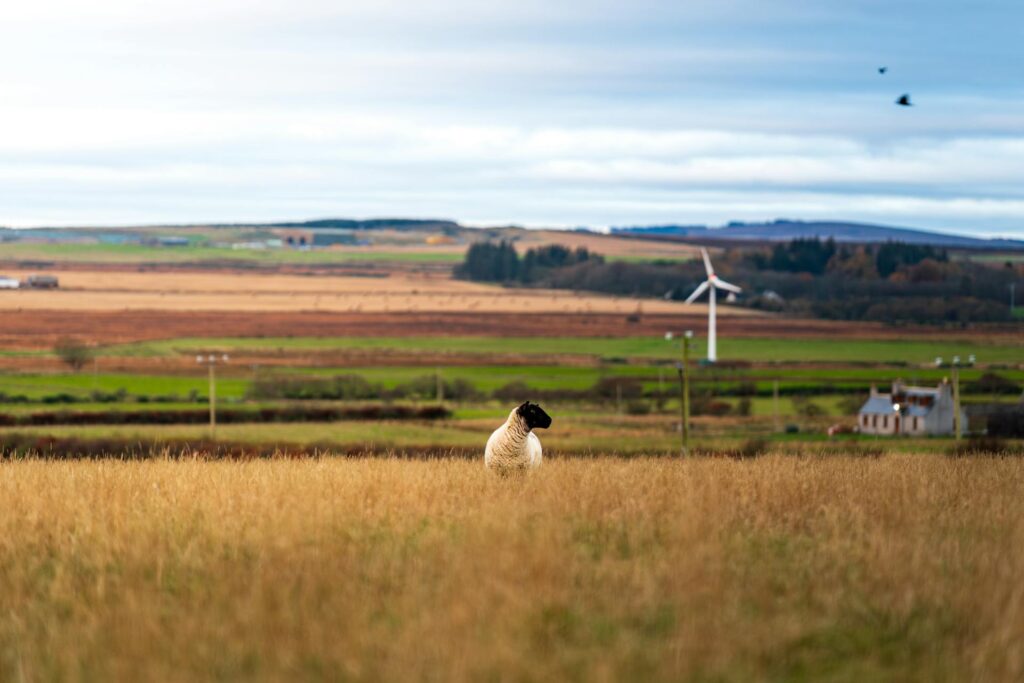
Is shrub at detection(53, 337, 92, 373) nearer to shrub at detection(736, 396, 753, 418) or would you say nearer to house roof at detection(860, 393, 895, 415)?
shrub at detection(736, 396, 753, 418)

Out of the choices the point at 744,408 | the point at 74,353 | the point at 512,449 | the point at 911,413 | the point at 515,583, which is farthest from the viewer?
the point at 74,353

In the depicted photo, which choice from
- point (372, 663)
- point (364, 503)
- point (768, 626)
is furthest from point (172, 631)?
point (364, 503)

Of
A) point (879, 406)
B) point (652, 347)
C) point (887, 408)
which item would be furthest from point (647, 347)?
point (887, 408)

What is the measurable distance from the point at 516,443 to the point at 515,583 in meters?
8.74

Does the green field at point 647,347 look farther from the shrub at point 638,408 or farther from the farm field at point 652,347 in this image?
the shrub at point 638,408

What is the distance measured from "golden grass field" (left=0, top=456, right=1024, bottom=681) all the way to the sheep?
2.72 metres

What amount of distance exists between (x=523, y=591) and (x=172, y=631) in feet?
8.12

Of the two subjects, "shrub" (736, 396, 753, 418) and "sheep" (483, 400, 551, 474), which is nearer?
"sheep" (483, 400, 551, 474)

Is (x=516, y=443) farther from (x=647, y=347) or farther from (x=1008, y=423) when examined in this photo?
(x=647, y=347)

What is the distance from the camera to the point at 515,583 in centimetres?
1053

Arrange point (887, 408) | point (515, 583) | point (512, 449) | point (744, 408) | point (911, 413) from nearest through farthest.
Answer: point (515, 583), point (512, 449), point (887, 408), point (911, 413), point (744, 408)

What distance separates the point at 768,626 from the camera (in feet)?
31.2

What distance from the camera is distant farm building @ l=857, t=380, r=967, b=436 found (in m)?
98.7

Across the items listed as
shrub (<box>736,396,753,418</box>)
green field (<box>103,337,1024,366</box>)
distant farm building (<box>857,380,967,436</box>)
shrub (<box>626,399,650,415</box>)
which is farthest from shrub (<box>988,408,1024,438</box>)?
green field (<box>103,337,1024,366</box>)
